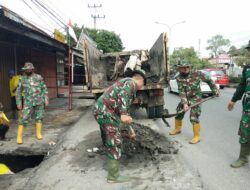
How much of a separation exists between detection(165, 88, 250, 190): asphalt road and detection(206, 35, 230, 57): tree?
64952mm

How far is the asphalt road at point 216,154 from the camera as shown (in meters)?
4.16

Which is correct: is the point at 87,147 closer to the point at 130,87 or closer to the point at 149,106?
the point at 130,87

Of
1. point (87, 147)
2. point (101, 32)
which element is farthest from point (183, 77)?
point (101, 32)

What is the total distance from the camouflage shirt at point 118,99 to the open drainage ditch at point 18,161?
8.44 ft

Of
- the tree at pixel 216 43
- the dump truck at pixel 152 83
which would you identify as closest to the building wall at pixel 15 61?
the dump truck at pixel 152 83

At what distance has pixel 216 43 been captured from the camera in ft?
234

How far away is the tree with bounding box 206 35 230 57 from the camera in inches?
2750

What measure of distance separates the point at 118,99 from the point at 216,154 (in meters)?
2.38

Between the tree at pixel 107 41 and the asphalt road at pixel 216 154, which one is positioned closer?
the asphalt road at pixel 216 154

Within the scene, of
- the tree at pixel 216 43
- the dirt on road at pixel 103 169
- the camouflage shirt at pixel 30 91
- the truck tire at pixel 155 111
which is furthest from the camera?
the tree at pixel 216 43

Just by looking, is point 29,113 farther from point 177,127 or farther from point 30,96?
point 177,127

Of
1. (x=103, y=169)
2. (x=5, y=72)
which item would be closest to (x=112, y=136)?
(x=103, y=169)

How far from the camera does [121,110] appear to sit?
3990mm

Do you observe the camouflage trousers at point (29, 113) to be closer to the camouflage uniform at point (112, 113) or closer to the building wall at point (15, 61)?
the camouflage uniform at point (112, 113)
